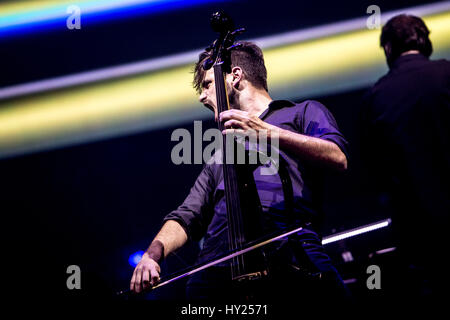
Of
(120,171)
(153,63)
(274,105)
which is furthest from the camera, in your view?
(120,171)

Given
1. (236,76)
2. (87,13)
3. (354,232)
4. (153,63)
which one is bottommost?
(354,232)

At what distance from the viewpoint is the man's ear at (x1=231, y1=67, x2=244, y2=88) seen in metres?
1.94

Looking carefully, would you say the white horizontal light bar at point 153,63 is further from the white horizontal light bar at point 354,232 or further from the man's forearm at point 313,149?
the man's forearm at point 313,149

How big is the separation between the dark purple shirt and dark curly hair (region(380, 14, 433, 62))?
0.30 meters

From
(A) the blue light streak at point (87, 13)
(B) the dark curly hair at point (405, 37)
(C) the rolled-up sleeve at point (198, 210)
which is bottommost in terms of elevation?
(C) the rolled-up sleeve at point (198, 210)

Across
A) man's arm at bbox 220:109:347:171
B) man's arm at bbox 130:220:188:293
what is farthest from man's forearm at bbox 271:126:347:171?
man's arm at bbox 130:220:188:293

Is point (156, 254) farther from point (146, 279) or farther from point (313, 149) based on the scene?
point (313, 149)

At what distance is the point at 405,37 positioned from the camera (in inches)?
58.9

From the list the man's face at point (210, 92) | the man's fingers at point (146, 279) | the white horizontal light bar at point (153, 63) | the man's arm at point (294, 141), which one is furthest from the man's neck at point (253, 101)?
the white horizontal light bar at point (153, 63)

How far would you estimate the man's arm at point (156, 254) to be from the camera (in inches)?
57.8

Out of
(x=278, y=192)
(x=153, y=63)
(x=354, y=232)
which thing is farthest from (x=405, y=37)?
(x=153, y=63)

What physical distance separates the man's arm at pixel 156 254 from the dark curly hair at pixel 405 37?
978 mm

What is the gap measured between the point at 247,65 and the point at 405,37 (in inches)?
27.6

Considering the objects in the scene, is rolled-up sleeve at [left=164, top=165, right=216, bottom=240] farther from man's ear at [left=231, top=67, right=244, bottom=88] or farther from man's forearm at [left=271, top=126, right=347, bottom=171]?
man's forearm at [left=271, top=126, right=347, bottom=171]
